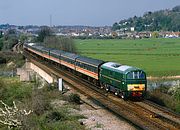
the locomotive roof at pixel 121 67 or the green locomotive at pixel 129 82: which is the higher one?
the locomotive roof at pixel 121 67

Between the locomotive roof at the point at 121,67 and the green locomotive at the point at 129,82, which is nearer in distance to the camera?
the green locomotive at the point at 129,82

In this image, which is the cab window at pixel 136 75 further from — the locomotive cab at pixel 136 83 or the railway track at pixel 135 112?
the railway track at pixel 135 112

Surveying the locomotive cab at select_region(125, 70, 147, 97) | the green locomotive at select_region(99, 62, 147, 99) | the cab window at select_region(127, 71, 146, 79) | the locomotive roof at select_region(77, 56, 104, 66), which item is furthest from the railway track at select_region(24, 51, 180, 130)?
the locomotive roof at select_region(77, 56, 104, 66)

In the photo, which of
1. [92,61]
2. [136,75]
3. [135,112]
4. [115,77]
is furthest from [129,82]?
[92,61]

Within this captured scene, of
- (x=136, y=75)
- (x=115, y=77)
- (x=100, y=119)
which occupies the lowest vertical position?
(x=100, y=119)

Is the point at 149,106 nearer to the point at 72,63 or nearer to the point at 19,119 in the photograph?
the point at 19,119

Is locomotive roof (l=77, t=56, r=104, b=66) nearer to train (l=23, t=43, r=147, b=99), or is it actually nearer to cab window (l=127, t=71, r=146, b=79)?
train (l=23, t=43, r=147, b=99)

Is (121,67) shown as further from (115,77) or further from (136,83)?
(136,83)

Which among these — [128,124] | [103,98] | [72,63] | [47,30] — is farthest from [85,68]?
[47,30]

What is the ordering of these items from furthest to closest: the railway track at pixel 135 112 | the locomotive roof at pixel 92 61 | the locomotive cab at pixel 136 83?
the locomotive roof at pixel 92 61 → the locomotive cab at pixel 136 83 → the railway track at pixel 135 112

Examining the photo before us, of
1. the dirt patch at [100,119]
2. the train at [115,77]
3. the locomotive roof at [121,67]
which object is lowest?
the dirt patch at [100,119]

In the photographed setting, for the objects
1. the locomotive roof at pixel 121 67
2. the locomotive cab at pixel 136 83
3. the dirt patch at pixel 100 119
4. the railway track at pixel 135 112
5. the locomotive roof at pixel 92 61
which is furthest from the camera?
the locomotive roof at pixel 92 61

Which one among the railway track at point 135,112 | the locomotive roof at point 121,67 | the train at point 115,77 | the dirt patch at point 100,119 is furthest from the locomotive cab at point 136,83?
the dirt patch at point 100,119

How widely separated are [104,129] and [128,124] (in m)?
1.55
